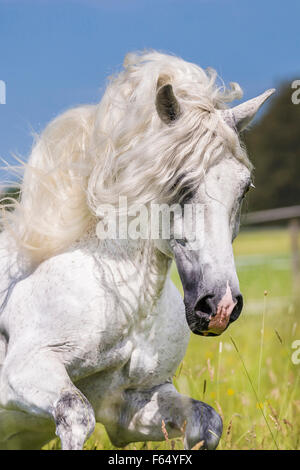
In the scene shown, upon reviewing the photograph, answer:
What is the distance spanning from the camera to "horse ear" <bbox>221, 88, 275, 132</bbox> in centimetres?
284

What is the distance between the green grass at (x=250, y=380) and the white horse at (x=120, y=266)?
35cm

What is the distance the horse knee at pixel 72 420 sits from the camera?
243 centimetres

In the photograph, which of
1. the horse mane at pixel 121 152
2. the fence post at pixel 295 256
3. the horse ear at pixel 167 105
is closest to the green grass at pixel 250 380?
the horse mane at pixel 121 152

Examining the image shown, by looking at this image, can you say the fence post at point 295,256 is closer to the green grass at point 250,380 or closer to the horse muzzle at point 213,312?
the green grass at point 250,380

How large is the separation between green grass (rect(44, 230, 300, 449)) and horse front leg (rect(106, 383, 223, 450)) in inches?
4.9

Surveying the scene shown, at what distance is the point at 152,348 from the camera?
2.95 m

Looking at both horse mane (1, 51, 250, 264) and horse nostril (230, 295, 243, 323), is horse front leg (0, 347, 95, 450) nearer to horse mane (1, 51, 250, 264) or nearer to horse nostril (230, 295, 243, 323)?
horse mane (1, 51, 250, 264)

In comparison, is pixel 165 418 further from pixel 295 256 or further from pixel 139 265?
pixel 295 256

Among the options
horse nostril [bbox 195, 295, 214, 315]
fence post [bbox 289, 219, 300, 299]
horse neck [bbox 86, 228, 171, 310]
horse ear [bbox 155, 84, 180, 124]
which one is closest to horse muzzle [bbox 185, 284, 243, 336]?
horse nostril [bbox 195, 295, 214, 315]

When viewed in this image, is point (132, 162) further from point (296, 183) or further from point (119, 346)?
point (296, 183)

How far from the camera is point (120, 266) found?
2.89m

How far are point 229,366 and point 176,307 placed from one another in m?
2.84

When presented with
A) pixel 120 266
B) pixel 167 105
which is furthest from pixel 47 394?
pixel 167 105
